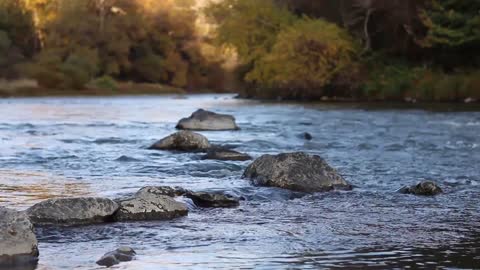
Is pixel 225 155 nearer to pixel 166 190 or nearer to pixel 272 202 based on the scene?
pixel 166 190

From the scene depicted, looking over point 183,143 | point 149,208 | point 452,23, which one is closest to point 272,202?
point 149,208

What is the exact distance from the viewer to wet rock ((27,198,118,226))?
7488 millimetres

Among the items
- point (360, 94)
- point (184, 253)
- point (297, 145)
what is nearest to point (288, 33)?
point (360, 94)

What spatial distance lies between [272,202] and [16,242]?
346 centimetres

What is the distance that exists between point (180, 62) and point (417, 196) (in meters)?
67.9

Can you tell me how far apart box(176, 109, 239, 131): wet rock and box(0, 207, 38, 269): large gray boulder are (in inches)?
599

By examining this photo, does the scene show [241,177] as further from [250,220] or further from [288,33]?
[288,33]

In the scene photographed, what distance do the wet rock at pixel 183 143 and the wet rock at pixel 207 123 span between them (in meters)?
5.62

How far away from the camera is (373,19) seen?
43.2 metres

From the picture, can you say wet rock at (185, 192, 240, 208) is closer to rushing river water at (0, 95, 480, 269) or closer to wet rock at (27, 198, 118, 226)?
rushing river water at (0, 95, 480, 269)

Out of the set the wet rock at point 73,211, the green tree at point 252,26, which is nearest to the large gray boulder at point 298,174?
the wet rock at point 73,211

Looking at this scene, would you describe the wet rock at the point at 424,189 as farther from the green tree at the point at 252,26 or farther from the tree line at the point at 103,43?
the tree line at the point at 103,43

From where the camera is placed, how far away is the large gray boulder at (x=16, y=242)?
595 centimetres

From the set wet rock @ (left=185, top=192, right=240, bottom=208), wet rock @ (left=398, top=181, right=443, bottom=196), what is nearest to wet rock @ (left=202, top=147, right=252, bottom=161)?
wet rock @ (left=398, top=181, right=443, bottom=196)
